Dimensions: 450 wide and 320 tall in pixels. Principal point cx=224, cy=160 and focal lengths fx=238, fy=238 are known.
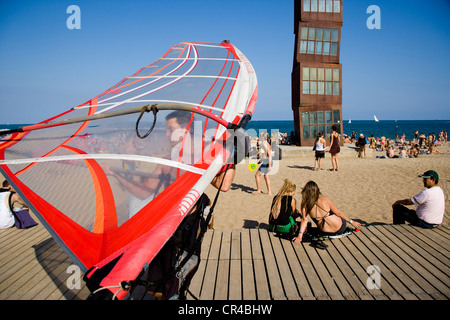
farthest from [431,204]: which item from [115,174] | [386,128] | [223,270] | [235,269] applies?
[386,128]

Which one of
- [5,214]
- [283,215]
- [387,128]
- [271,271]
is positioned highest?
[387,128]

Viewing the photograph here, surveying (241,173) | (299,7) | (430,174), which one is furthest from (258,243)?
(299,7)

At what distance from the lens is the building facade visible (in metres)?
13.9

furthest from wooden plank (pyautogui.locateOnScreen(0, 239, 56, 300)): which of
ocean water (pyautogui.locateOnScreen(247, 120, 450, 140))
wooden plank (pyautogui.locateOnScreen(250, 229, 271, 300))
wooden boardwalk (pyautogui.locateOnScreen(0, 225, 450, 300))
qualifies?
ocean water (pyautogui.locateOnScreen(247, 120, 450, 140))

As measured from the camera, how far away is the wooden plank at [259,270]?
2475 millimetres

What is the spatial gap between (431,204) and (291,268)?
103 inches

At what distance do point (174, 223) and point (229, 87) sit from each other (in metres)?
1.97

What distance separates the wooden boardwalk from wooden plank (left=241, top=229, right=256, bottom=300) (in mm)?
10

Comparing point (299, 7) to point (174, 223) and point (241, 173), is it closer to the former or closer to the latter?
point (241, 173)

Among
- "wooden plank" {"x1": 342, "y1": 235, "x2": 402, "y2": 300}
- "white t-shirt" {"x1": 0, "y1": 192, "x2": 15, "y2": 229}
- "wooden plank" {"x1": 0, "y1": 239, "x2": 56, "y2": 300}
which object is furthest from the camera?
"white t-shirt" {"x1": 0, "y1": 192, "x2": 15, "y2": 229}

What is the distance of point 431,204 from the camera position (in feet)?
12.1

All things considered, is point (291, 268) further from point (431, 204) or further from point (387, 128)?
point (387, 128)

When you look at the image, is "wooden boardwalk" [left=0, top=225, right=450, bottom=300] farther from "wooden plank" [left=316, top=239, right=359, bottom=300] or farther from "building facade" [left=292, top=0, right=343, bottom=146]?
"building facade" [left=292, top=0, right=343, bottom=146]

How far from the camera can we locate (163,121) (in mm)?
1999
